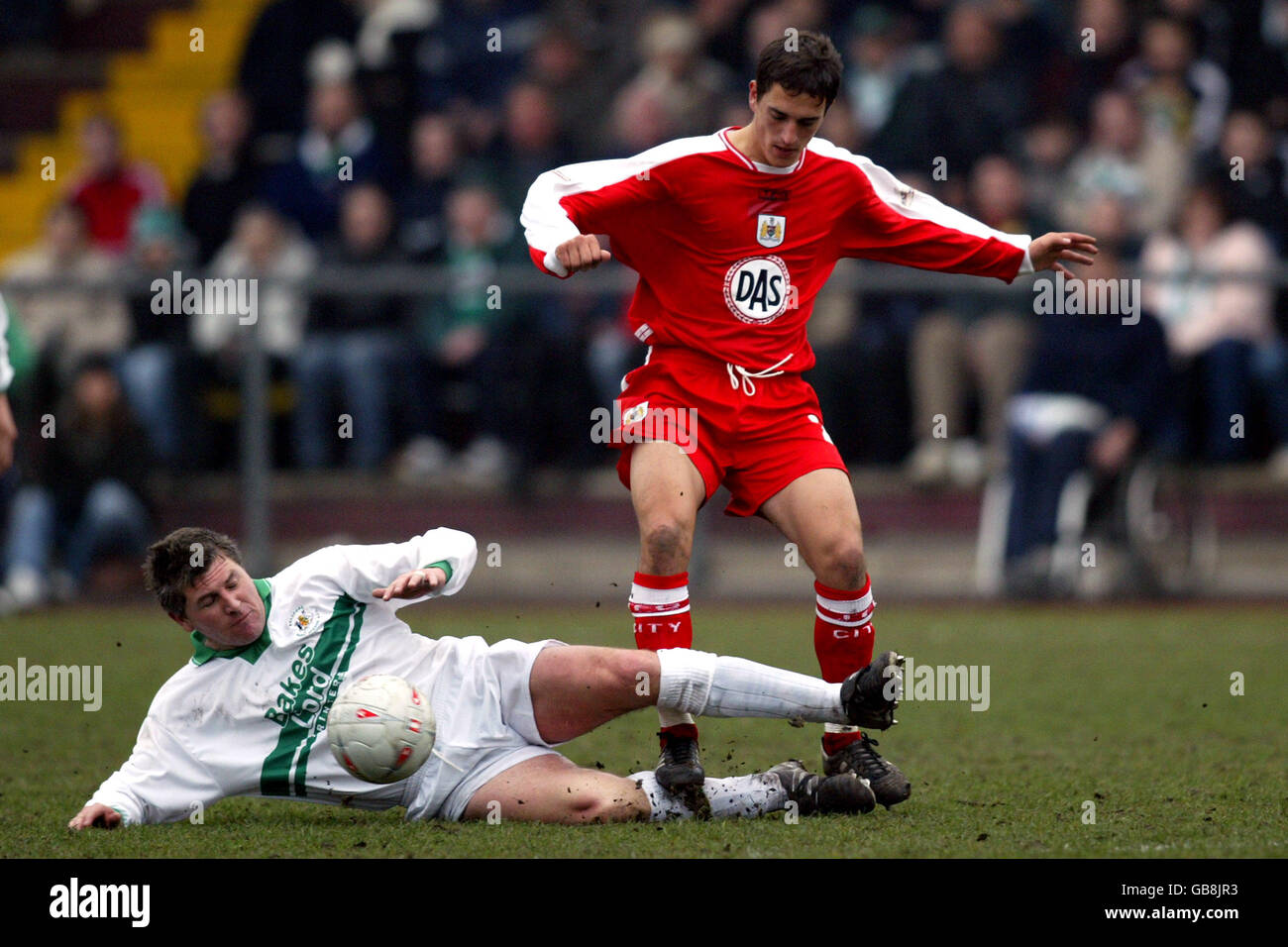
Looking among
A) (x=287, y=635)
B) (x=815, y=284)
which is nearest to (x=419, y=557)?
(x=287, y=635)

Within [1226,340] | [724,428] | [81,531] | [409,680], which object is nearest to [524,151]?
[81,531]

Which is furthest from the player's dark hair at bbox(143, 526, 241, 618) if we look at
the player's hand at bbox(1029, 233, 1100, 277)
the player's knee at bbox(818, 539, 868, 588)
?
the player's hand at bbox(1029, 233, 1100, 277)

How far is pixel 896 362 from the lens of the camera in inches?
439

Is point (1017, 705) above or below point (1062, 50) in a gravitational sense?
below

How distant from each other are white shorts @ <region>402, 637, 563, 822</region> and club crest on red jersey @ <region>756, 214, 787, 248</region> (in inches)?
61.6

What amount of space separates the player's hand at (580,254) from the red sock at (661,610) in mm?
1015

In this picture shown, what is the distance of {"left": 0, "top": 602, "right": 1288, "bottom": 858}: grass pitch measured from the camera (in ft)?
16.5

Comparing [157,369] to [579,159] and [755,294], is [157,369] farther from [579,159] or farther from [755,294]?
[755,294]

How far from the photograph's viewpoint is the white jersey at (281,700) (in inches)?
210

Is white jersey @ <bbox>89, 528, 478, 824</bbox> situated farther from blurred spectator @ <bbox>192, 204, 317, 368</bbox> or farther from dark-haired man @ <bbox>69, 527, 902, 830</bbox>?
blurred spectator @ <bbox>192, 204, 317, 368</bbox>

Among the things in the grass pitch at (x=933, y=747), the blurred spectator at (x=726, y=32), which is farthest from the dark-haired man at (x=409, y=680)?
the blurred spectator at (x=726, y=32)

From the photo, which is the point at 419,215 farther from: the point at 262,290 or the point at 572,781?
the point at 572,781

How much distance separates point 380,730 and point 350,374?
6.67 meters

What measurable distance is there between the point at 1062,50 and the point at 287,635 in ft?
32.1
